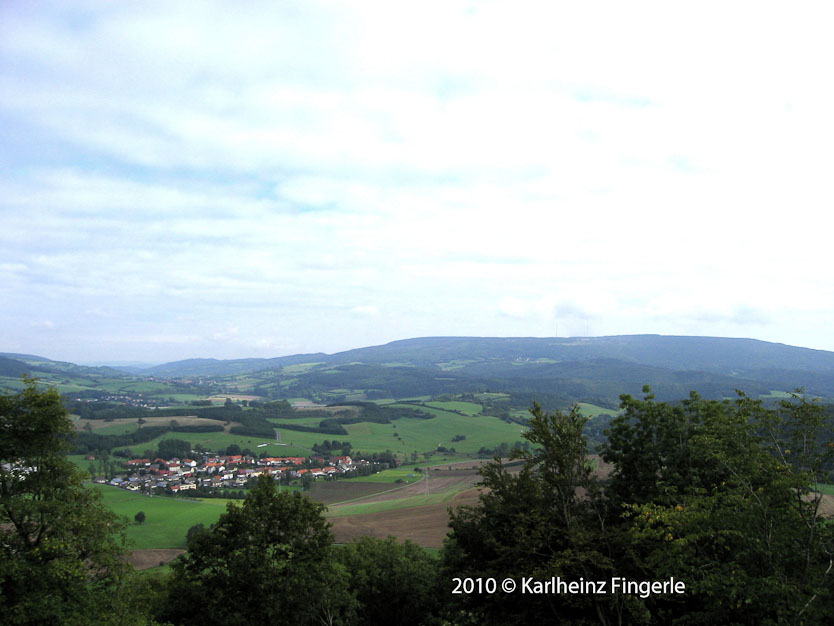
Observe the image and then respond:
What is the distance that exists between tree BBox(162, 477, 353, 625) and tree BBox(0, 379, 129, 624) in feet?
12.5

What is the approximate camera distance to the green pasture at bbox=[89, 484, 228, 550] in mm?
50403

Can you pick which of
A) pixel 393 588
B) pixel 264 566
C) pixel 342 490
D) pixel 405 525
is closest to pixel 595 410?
pixel 342 490

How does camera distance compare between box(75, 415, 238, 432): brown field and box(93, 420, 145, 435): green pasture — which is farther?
box(75, 415, 238, 432): brown field

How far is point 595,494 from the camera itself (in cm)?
1709

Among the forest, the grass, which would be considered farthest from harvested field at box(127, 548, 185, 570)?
the forest

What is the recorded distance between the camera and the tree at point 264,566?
17469 mm

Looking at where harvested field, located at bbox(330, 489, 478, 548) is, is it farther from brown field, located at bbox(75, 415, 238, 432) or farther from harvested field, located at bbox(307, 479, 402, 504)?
brown field, located at bbox(75, 415, 238, 432)

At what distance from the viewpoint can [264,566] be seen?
687 inches

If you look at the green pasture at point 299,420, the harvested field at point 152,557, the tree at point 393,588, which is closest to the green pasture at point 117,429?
the green pasture at point 299,420

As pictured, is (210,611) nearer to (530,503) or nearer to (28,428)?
(28,428)

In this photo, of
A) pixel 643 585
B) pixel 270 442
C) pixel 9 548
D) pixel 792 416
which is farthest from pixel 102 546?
pixel 270 442

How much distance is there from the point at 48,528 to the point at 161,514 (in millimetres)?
54221

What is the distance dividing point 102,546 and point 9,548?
216 cm

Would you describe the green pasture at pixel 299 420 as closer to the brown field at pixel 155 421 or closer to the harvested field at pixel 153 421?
the brown field at pixel 155 421
